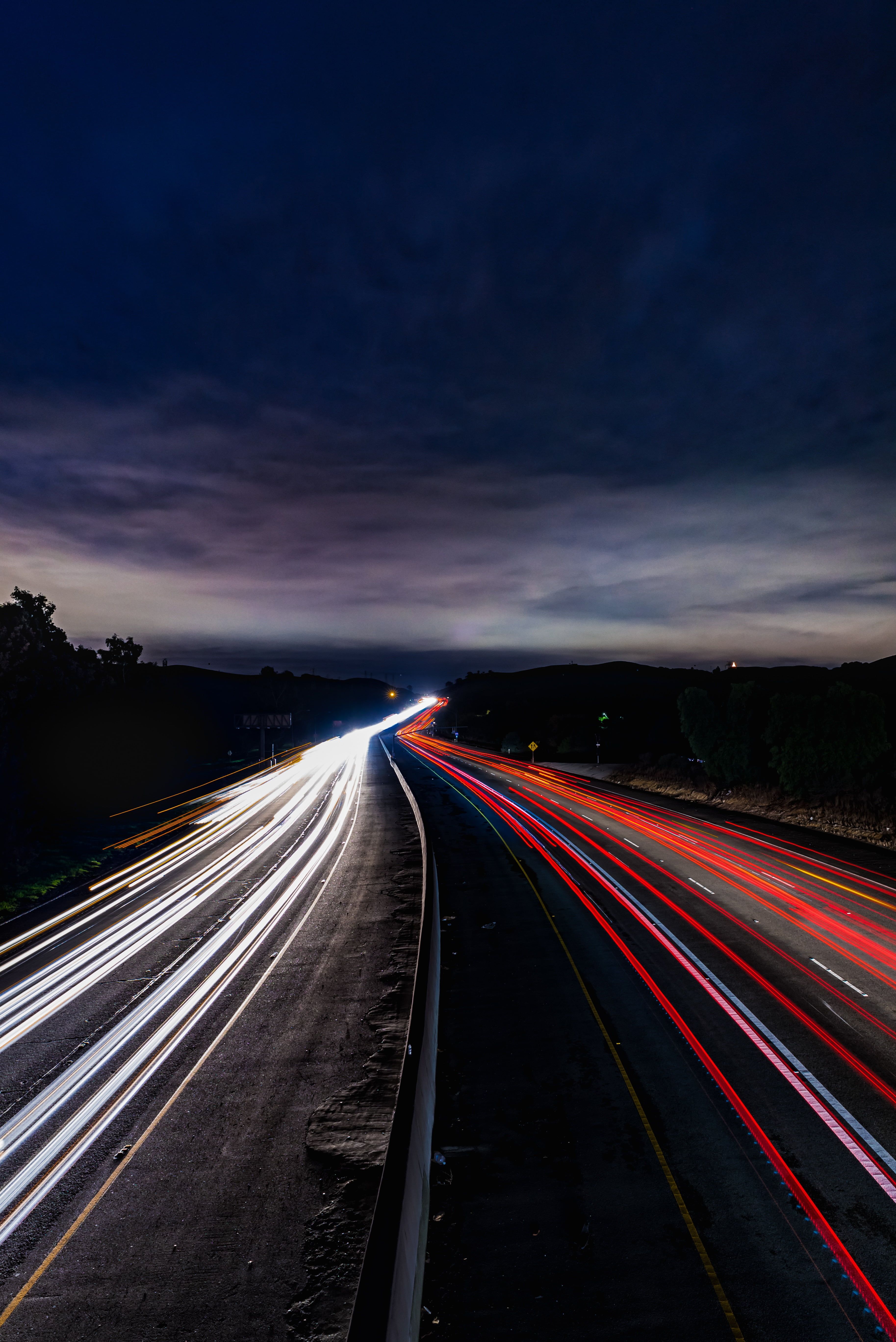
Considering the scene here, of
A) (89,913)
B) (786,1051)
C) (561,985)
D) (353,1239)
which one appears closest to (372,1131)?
(353,1239)

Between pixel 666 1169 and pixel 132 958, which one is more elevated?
pixel 666 1169

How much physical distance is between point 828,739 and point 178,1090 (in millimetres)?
36106

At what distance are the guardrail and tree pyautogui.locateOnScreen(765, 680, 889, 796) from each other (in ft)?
103

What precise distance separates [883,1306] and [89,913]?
73.3 feet

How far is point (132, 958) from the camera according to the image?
1714 centimetres

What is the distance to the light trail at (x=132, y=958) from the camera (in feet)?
32.8

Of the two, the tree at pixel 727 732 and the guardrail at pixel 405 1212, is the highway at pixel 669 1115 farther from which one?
the tree at pixel 727 732

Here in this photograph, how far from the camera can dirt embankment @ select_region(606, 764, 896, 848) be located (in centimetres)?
3041

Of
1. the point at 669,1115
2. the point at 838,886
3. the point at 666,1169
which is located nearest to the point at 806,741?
the point at 838,886

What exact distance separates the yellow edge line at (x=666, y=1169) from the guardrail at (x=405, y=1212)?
3.40 m

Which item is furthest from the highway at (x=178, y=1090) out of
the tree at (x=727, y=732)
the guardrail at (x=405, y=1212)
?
the tree at (x=727, y=732)

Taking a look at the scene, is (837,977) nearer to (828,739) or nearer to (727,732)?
(828,739)

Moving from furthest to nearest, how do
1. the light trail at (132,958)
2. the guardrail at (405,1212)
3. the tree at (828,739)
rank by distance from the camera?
1. the tree at (828,739)
2. the light trail at (132,958)
3. the guardrail at (405,1212)

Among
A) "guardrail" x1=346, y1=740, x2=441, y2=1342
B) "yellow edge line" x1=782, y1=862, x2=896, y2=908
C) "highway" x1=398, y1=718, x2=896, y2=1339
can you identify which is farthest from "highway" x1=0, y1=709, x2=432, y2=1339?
"yellow edge line" x1=782, y1=862, x2=896, y2=908
